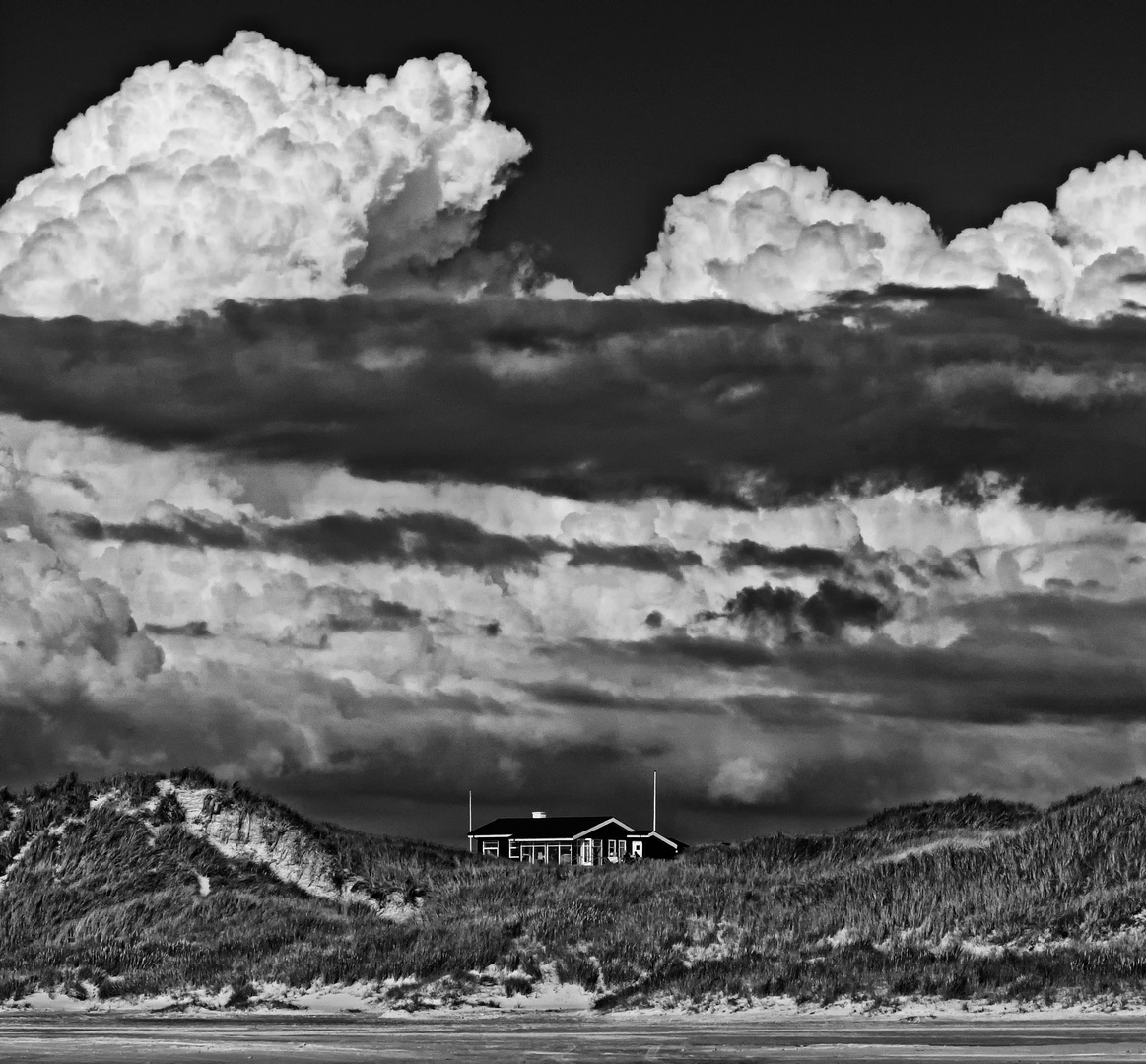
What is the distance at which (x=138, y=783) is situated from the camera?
152 ft

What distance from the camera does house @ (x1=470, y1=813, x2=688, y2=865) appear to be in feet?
308

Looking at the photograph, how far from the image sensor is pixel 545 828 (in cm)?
9550

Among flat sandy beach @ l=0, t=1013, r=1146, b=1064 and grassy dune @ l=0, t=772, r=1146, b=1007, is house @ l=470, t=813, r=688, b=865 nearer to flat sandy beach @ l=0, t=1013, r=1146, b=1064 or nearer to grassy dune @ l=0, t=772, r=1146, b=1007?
grassy dune @ l=0, t=772, r=1146, b=1007

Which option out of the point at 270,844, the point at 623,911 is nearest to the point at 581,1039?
the point at 623,911

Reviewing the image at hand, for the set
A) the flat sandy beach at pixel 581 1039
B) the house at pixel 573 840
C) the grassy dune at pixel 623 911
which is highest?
the house at pixel 573 840

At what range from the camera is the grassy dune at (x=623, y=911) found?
2847 cm

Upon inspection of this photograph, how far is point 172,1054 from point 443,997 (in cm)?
715

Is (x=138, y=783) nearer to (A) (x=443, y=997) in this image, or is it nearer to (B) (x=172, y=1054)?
(A) (x=443, y=997)

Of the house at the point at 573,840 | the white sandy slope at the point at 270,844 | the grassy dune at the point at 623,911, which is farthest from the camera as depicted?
the house at the point at 573,840

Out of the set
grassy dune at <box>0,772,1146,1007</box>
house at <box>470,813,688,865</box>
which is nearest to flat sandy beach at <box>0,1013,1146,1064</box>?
grassy dune at <box>0,772,1146,1007</box>

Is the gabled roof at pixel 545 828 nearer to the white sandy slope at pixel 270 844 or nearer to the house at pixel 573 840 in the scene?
the house at pixel 573 840

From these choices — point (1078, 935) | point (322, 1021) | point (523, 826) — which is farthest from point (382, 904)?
point (523, 826)

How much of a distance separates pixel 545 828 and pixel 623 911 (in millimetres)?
61839

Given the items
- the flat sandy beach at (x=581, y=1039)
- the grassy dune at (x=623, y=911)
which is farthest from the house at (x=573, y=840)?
the flat sandy beach at (x=581, y=1039)
